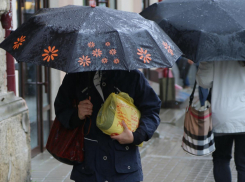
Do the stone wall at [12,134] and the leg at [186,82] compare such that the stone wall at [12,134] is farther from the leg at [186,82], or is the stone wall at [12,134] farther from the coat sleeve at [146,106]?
the leg at [186,82]

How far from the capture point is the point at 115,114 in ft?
9.99

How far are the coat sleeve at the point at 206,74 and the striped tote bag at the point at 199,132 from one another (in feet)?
0.70

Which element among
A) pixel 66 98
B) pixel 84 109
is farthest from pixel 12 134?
pixel 84 109

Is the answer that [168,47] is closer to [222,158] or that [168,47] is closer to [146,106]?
[146,106]

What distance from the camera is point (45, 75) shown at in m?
6.76

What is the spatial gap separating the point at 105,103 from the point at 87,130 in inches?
9.1

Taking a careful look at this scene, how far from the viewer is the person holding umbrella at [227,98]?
4090 millimetres

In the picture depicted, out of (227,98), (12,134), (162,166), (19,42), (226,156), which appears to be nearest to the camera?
(19,42)

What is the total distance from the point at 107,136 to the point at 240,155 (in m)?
1.57

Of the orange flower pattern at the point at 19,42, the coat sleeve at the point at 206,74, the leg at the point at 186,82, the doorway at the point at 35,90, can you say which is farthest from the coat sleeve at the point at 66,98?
the leg at the point at 186,82

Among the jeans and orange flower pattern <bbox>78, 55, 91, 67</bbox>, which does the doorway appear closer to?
the jeans

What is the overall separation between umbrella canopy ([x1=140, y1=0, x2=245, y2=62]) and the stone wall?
1.56 metres

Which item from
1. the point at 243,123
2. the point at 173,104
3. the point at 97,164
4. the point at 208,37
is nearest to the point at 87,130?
the point at 97,164

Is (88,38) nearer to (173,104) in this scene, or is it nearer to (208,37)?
(208,37)
